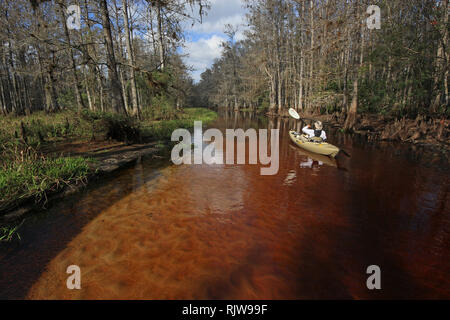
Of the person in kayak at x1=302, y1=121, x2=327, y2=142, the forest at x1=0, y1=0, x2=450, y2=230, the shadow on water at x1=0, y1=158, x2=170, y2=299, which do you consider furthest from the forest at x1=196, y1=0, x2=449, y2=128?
the shadow on water at x1=0, y1=158, x2=170, y2=299

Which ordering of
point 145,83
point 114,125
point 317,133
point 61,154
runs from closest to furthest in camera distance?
1. point 61,154
2. point 114,125
3. point 317,133
4. point 145,83

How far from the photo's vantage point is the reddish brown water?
3078mm

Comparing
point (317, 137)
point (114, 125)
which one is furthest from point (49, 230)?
point (317, 137)

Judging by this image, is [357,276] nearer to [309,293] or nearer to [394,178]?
[309,293]

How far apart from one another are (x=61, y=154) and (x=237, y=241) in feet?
19.9

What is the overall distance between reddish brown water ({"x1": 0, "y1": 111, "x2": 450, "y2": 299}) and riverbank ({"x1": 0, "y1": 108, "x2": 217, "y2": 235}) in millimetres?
475

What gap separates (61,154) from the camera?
6.61 m

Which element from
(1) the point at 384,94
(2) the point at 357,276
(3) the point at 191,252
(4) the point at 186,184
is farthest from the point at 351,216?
(1) the point at 384,94

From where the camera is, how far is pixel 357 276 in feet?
10.8

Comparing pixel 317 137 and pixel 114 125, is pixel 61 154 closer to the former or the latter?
pixel 114 125

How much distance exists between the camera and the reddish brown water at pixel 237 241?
308 centimetres

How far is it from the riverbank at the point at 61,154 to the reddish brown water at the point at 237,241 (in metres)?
0.47

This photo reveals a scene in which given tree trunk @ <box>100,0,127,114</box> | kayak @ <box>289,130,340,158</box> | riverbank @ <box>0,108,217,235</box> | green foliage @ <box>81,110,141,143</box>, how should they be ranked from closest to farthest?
riverbank @ <box>0,108,217,235</box>
tree trunk @ <box>100,0,127,114</box>
green foliage @ <box>81,110,141,143</box>
kayak @ <box>289,130,340,158</box>

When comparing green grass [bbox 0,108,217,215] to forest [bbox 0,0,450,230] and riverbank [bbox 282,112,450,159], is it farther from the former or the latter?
riverbank [bbox 282,112,450,159]
